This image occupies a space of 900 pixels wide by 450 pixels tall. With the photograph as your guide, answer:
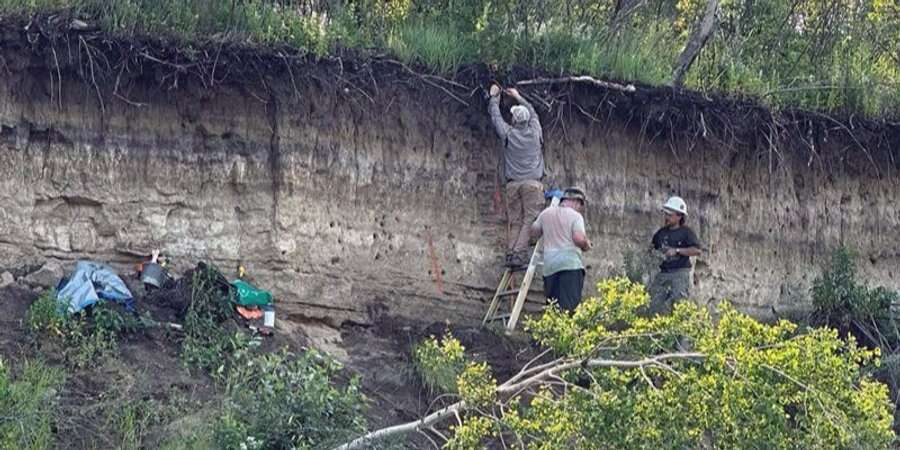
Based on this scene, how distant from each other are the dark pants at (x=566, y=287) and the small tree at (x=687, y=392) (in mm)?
3517

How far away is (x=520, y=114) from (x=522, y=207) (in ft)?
2.98

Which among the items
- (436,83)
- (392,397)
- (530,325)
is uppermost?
(436,83)

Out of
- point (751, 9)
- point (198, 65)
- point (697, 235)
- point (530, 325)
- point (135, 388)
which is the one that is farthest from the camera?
point (751, 9)

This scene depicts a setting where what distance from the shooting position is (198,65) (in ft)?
48.3

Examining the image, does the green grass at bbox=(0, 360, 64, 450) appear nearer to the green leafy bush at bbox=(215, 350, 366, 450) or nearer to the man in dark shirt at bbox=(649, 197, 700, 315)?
the green leafy bush at bbox=(215, 350, 366, 450)

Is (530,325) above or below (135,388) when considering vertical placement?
above

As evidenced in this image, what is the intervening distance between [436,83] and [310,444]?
16.8 feet

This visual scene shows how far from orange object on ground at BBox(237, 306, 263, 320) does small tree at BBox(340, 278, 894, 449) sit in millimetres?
3171

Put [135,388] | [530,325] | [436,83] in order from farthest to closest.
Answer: [436,83] → [135,388] → [530,325]

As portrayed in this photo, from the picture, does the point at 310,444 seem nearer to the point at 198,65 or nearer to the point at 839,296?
the point at 198,65

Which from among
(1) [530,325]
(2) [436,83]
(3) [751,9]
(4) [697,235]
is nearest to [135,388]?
(1) [530,325]

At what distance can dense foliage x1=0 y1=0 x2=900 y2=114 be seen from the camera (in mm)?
15109

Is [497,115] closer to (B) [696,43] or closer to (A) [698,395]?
(B) [696,43]

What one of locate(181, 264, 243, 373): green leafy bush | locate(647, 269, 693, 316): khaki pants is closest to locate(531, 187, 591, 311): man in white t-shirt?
locate(647, 269, 693, 316): khaki pants
